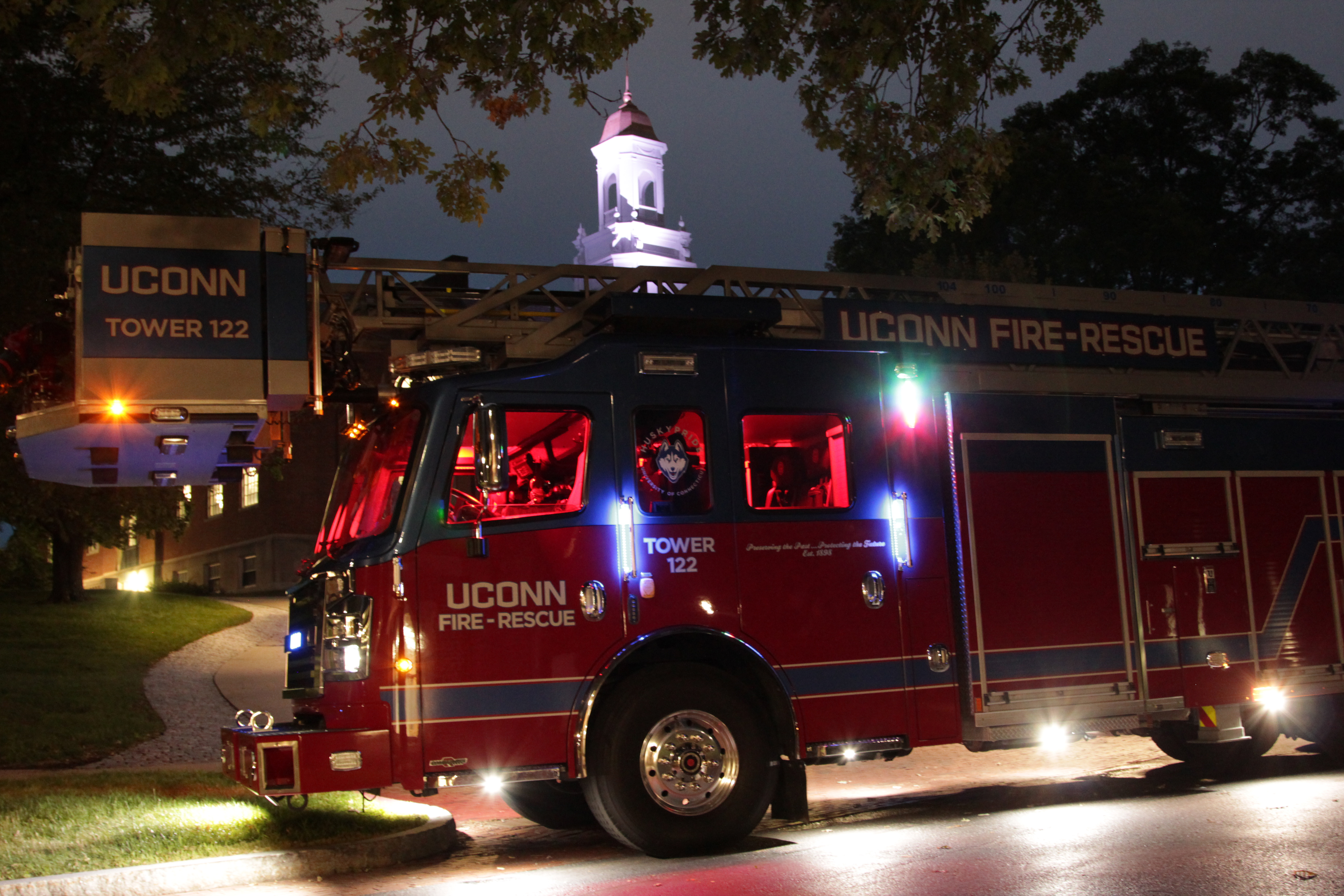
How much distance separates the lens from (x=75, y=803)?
28.8 ft

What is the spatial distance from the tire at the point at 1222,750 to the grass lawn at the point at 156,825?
20.2ft

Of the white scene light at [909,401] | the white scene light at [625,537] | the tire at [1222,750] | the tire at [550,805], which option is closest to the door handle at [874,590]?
the white scene light at [909,401]

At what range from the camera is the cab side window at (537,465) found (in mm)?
7207

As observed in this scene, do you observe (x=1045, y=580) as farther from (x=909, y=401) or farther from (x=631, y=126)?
(x=631, y=126)

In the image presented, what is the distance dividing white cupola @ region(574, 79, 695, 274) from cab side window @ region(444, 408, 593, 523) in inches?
2421

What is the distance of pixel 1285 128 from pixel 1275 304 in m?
39.0

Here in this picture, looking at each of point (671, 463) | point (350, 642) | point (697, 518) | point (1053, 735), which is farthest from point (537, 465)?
point (1053, 735)

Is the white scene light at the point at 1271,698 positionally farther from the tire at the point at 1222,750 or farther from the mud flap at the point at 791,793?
the mud flap at the point at 791,793

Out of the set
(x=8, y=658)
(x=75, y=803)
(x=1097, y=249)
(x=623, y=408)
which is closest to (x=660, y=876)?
(x=623, y=408)

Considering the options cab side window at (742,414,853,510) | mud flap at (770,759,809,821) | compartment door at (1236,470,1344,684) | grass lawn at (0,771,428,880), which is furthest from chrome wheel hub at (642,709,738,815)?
compartment door at (1236,470,1344,684)

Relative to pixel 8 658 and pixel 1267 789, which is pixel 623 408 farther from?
pixel 8 658

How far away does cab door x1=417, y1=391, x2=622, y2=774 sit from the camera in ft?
22.8

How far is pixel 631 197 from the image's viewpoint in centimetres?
6994

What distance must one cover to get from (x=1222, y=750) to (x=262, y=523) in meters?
31.9
